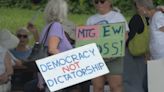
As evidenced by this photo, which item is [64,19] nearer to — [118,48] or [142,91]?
[118,48]

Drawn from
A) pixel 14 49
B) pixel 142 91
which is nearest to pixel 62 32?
pixel 142 91

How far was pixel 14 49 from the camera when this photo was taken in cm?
707

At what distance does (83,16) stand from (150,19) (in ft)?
31.2

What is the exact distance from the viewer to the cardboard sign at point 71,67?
4656 mm

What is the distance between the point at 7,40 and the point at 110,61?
149cm

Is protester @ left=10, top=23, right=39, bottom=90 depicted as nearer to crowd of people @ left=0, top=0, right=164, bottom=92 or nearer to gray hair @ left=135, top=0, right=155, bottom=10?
crowd of people @ left=0, top=0, right=164, bottom=92

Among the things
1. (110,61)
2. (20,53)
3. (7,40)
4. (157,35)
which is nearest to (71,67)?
(110,61)

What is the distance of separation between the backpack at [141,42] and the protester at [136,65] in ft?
0.04

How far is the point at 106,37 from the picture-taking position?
208 inches

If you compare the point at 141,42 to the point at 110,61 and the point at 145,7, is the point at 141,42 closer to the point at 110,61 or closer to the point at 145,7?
the point at 145,7

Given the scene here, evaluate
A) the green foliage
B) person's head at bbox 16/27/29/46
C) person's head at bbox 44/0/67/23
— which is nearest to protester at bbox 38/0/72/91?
person's head at bbox 44/0/67/23

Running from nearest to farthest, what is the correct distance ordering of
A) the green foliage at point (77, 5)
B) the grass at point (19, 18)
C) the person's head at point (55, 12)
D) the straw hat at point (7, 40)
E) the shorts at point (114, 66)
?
the person's head at point (55, 12) < the shorts at point (114, 66) < the straw hat at point (7, 40) < the green foliage at point (77, 5) < the grass at point (19, 18)


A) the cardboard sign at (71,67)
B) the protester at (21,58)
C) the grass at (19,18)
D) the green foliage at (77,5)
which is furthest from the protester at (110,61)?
the grass at (19,18)

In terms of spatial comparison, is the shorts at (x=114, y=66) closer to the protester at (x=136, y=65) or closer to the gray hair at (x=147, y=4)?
the protester at (x=136, y=65)
